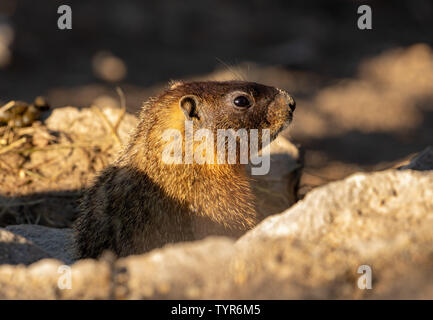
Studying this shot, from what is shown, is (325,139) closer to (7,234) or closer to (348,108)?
(348,108)

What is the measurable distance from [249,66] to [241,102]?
5606 millimetres

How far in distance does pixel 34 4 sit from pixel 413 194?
11.4 metres

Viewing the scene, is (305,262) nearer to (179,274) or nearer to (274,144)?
(179,274)

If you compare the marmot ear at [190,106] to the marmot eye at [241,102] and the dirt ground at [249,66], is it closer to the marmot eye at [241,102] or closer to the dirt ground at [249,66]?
the marmot eye at [241,102]

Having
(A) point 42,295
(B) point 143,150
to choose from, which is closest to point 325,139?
(B) point 143,150

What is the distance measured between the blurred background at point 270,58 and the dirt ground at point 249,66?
3cm

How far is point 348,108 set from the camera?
9836 millimetres

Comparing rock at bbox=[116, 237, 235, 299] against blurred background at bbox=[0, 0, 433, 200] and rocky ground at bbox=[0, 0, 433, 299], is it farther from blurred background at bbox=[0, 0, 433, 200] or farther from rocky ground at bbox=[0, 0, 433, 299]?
blurred background at bbox=[0, 0, 433, 200]

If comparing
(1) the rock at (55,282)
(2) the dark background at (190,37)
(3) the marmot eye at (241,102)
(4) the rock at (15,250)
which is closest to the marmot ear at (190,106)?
→ (3) the marmot eye at (241,102)

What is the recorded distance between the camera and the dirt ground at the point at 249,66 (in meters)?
7.89

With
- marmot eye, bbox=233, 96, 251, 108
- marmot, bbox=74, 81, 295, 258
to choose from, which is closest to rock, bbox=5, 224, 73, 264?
marmot, bbox=74, 81, 295, 258

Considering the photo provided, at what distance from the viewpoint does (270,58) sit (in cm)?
1138

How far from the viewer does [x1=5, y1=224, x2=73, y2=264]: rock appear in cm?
443
